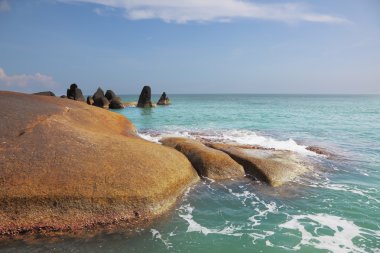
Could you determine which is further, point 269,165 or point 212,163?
point 269,165

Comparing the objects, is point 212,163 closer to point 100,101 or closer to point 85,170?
point 85,170

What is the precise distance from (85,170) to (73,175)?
0.55 metres

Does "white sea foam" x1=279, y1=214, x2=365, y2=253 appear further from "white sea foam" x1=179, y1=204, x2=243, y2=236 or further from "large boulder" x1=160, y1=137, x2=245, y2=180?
"large boulder" x1=160, y1=137, x2=245, y2=180

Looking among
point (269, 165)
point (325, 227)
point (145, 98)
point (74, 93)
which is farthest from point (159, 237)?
point (145, 98)

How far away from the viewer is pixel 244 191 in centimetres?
1467

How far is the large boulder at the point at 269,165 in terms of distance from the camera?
1598cm

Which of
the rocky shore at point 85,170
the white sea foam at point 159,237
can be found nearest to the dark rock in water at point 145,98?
the rocky shore at point 85,170

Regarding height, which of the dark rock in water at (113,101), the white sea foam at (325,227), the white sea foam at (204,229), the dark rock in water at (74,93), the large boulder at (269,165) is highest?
the dark rock in water at (74,93)

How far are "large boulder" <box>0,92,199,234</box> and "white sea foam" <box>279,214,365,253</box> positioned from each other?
5.19 m

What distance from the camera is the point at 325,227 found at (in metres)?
11.6

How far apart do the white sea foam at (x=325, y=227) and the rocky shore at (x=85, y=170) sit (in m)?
3.45

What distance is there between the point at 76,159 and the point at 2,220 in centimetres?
337

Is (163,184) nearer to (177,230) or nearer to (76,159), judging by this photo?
(177,230)

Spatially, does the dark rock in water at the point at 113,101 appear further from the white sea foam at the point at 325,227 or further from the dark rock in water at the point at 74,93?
the white sea foam at the point at 325,227
